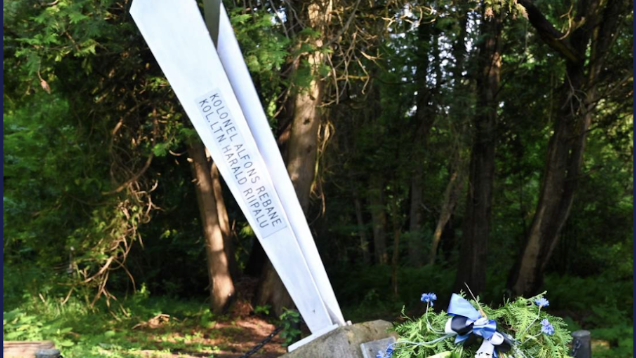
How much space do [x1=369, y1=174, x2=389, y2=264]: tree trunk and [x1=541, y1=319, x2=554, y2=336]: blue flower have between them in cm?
1178

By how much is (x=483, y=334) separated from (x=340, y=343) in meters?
2.66

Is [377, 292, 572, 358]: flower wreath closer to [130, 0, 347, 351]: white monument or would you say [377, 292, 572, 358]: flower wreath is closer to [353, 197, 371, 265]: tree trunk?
[130, 0, 347, 351]: white monument

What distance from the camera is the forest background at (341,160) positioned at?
1101cm

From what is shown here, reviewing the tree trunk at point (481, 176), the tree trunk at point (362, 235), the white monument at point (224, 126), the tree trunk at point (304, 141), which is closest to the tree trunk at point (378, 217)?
the tree trunk at point (362, 235)

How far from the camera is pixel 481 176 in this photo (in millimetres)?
14852

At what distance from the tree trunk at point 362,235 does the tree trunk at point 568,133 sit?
539cm

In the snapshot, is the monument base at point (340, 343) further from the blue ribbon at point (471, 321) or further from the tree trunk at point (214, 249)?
the tree trunk at point (214, 249)

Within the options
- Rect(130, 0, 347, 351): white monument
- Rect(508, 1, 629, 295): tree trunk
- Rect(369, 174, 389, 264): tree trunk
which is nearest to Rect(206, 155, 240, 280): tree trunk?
Rect(369, 174, 389, 264): tree trunk

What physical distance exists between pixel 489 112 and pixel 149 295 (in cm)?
876

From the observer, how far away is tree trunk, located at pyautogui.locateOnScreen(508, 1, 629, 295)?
41.9ft

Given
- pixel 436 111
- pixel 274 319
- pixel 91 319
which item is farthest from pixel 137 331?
pixel 436 111

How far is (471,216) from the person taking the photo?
15.0m

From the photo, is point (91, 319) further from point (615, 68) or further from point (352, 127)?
point (615, 68)

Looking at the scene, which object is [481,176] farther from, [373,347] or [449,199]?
[373,347]
